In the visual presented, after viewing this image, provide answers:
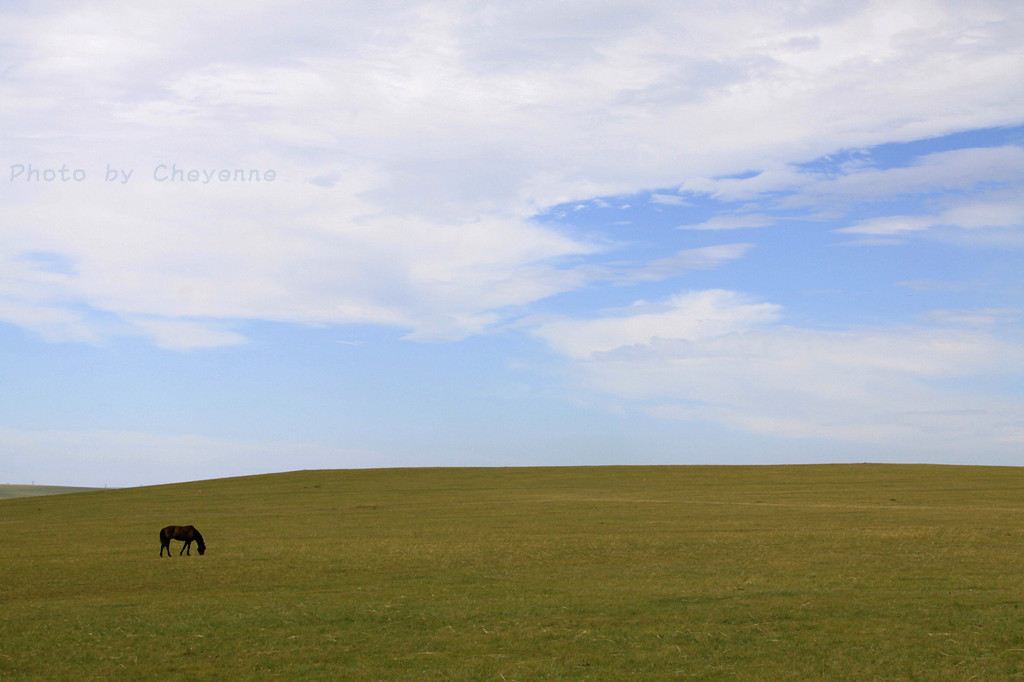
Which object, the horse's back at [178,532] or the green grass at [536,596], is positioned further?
the horse's back at [178,532]

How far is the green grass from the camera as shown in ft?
46.2

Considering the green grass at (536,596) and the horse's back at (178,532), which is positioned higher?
the horse's back at (178,532)

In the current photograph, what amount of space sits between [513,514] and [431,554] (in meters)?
17.4

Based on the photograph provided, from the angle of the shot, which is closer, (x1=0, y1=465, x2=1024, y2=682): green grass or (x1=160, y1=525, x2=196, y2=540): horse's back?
(x1=0, y1=465, x2=1024, y2=682): green grass

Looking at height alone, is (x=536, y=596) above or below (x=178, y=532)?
below

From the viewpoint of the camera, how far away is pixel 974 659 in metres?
13.6

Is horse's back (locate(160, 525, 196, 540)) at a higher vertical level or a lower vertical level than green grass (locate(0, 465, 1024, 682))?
higher

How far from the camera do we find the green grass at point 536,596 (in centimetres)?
1409

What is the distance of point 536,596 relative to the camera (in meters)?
19.9

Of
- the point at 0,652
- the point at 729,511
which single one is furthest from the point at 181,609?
the point at 729,511

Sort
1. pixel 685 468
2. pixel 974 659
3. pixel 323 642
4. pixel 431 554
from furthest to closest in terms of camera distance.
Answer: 1. pixel 685 468
2. pixel 431 554
3. pixel 323 642
4. pixel 974 659

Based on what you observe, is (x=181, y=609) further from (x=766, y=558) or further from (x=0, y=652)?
(x=766, y=558)

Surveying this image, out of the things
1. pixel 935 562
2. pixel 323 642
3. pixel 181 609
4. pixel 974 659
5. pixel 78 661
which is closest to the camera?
pixel 974 659

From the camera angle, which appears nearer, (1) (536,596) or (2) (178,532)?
(1) (536,596)
